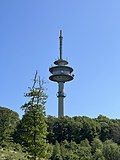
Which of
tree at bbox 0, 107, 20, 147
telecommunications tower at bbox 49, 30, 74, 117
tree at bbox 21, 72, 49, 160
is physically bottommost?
tree at bbox 21, 72, 49, 160

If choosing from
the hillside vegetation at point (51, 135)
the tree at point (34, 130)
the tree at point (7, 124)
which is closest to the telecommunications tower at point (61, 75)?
the hillside vegetation at point (51, 135)

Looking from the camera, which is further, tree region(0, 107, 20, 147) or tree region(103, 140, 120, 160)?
tree region(0, 107, 20, 147)

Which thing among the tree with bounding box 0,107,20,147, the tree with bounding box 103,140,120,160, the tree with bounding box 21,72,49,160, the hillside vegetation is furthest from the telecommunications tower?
the tree with bounding box 21,72,49,160

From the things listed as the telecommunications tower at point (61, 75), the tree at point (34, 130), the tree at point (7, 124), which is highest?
the telecommunications tower at point (61, 75)

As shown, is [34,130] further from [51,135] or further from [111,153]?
[51,135]

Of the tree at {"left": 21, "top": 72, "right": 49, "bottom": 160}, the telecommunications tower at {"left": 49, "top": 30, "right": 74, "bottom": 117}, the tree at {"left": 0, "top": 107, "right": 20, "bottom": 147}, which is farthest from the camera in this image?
the telecommunications tower at {"left": 49, "top": 30, "right": 74, "bottom": 117}

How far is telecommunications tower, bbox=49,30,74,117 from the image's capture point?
4838 inches

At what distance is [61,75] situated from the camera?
12344 centimetres

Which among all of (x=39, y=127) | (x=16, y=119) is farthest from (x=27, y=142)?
(x=16, y=119)

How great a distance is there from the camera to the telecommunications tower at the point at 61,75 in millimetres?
122875

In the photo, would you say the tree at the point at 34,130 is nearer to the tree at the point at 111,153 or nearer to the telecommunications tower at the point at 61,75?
the tree at the point at 111,153

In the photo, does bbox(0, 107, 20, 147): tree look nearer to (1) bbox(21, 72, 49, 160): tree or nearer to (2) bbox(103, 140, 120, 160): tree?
(2) bbox(103, 140, 120, 160): tree

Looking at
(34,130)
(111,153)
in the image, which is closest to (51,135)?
(111,153)

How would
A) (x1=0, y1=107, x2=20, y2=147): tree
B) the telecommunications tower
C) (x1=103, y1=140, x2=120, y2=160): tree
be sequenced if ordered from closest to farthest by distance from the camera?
1. (x1=103, y1=140, x2=120, y2=160): tree
2. (x1=0, y1=107, x2=20, y2=147): tree
3. the telecommunications tower
